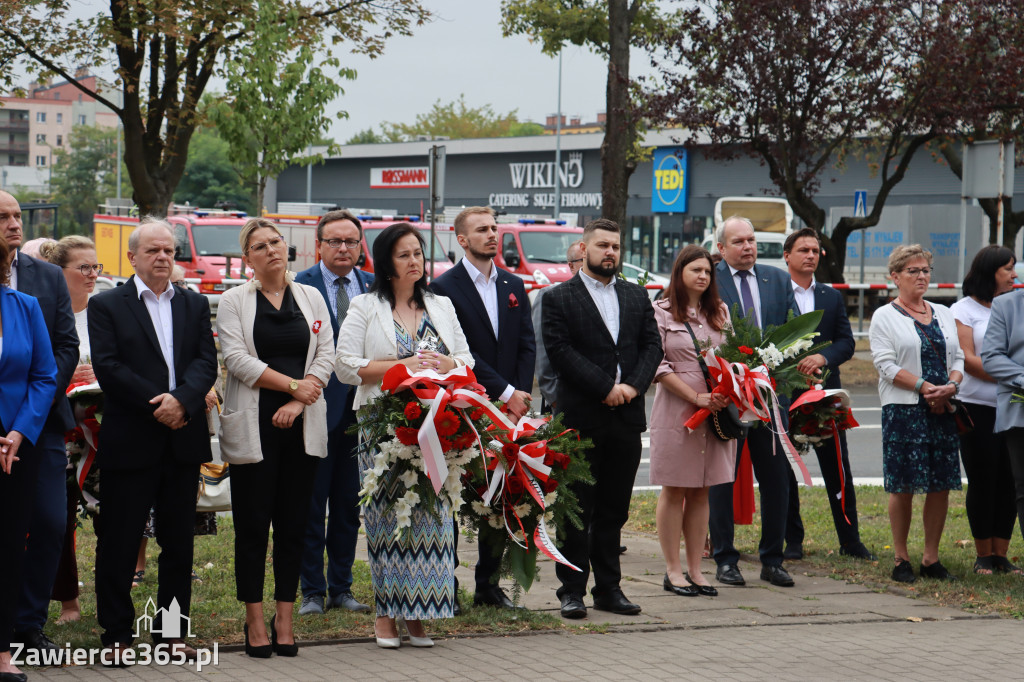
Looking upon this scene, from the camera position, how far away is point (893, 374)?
7.93 metres

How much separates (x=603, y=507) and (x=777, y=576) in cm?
149

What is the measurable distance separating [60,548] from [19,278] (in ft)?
4.29

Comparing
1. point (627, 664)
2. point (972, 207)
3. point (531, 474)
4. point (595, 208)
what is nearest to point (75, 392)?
point (531, 474)

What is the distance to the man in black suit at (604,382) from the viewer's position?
6.92 m

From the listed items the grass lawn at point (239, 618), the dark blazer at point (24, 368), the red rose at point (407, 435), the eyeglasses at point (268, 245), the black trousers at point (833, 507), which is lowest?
the grass lawn at point (239, 618)

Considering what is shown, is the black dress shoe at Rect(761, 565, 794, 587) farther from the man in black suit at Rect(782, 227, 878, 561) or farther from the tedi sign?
the tedi sign

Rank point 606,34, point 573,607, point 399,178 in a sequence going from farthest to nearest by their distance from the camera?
1. point 399,178
2. point 606,34
3. point 573,607

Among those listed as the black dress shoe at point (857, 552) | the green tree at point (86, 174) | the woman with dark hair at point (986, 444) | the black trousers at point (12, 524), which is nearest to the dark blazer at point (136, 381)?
the black trousers at point (12, 524)

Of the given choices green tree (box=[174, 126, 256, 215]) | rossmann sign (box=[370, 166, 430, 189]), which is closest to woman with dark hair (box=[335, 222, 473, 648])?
rossmann sign (box=[370, 166, 430, 189])

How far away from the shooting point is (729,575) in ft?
25.8

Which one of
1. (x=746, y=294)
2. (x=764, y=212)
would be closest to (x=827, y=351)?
(x=746, y=294)

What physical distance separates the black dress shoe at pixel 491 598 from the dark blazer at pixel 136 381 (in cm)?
199

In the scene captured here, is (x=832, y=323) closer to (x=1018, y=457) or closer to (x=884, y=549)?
(x=1018, y=457)

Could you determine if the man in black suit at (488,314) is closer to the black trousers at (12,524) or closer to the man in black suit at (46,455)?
the man in black suit at (46,455)
